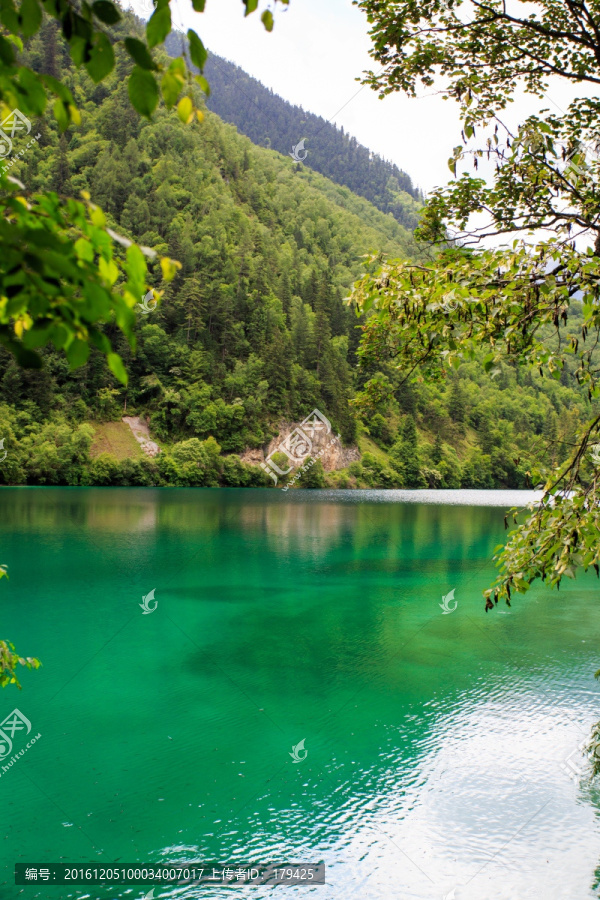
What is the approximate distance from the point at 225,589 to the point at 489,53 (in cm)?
1949

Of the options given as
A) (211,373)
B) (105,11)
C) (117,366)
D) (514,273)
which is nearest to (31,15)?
(105,11)

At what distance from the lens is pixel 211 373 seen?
307 feet

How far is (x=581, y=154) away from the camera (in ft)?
14.9

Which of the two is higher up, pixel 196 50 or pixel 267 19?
pixel 267 19

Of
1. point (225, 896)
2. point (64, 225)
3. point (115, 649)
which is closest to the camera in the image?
point (64, 225)

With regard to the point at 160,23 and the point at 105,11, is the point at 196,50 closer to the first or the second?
the point at 160,23

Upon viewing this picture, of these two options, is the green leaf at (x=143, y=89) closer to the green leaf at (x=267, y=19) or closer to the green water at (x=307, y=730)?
the green leaf at (x=267, y=19)

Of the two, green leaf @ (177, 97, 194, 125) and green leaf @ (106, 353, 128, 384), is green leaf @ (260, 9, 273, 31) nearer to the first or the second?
green leaf @ (177, 97, 194, 125)

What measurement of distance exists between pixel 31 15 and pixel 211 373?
308ft

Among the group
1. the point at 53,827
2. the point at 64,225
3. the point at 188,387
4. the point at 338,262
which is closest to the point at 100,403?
the point at 188,387

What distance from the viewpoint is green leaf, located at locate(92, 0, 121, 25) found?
141cm

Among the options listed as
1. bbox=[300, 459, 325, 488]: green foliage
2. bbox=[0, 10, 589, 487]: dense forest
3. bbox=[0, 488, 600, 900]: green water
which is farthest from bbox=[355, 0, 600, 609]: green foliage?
bbox=[300, 459, 325, 488]: green foliage

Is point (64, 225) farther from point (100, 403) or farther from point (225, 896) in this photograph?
point (100, 403)

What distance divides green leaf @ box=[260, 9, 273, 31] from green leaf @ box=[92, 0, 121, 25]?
426mm
